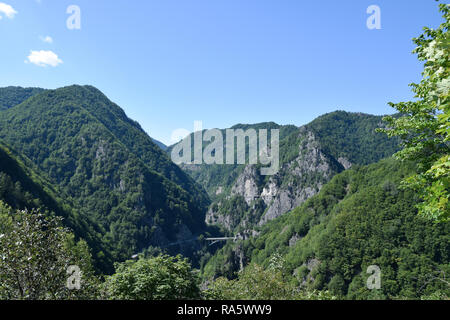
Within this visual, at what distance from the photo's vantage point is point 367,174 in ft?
417

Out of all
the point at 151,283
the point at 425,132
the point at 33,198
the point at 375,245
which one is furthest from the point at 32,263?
the point at 33,198

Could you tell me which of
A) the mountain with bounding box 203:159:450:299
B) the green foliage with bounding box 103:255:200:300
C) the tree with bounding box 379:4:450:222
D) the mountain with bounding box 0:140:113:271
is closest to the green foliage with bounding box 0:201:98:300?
the green foliage with bounding box 103:255:200:300

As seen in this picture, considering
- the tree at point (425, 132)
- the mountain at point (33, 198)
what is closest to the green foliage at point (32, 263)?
the tree at point (425, 132)

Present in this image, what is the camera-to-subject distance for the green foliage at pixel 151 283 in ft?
44.4

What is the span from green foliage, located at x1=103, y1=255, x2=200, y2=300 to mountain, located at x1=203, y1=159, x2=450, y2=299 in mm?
55956

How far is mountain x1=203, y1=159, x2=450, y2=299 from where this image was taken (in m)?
73.9

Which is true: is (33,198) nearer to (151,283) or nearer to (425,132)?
(151,283)

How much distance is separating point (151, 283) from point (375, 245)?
92.4 m

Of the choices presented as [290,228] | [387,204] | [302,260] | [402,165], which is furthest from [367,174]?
[302,260]

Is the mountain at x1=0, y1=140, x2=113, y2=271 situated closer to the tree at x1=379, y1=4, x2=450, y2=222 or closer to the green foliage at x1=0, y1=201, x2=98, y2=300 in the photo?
the green foliage at x1=0, y1=201, x2=98, y2=300

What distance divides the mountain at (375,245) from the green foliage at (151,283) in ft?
184
